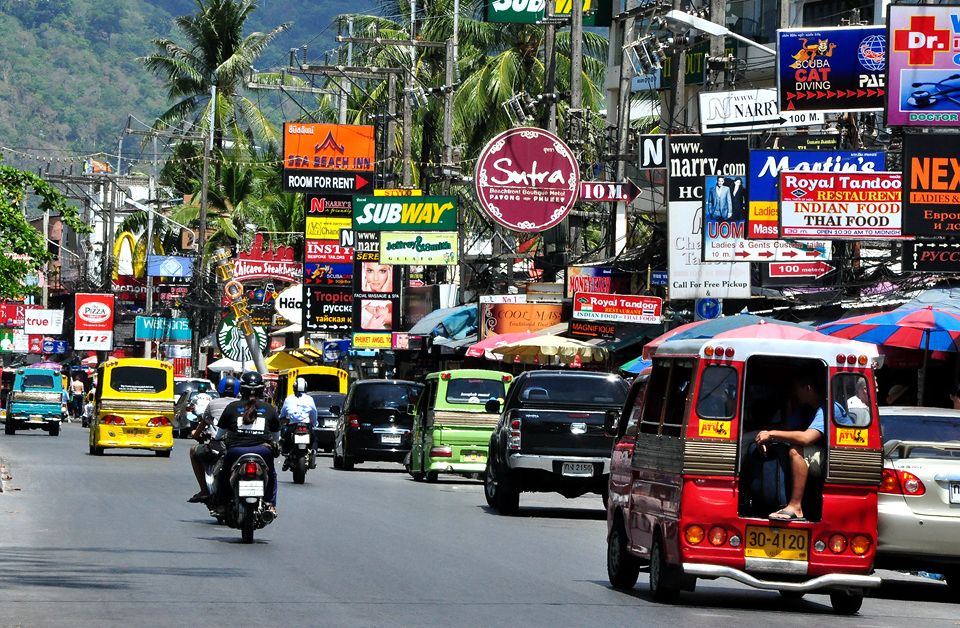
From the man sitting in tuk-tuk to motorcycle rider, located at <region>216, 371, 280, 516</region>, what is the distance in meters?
6.87

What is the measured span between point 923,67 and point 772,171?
2908 millimetres

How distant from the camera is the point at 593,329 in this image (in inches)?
1451

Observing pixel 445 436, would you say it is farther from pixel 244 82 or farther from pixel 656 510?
pixel 244 82

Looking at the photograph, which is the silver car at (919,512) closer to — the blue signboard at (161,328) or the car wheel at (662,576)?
the car wheel at (662,576)

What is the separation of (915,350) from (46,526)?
12951 mm

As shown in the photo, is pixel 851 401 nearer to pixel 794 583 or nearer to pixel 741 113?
pixel 794 583

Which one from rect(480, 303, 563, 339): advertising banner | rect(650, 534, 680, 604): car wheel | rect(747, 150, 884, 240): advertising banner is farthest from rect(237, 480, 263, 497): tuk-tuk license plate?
rect(480, 303, 563, 339): advertising banner

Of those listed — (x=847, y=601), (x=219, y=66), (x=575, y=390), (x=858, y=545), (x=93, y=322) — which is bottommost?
(x=93, y=322)

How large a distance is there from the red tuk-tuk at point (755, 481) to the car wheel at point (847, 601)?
1 centimetres

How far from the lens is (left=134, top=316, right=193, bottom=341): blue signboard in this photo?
85312mm

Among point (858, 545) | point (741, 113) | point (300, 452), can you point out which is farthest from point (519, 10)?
point (858, 545)

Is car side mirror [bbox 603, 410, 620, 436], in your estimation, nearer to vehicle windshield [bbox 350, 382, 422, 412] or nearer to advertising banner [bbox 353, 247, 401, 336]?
vehicle windshield [bbox 350, 382, 422, 412]

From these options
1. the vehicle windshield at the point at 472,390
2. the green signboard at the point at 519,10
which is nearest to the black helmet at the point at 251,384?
the vehicle windshield at the point at 472,390

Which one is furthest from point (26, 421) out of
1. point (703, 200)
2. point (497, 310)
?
point (703, 200)
